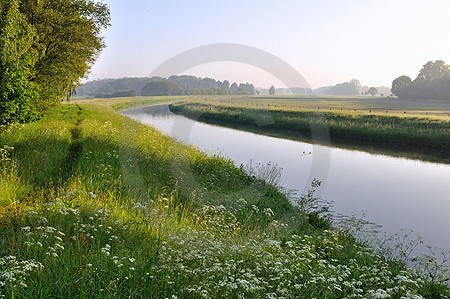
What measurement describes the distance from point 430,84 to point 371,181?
111 m

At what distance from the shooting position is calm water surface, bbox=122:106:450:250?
43.0 feet

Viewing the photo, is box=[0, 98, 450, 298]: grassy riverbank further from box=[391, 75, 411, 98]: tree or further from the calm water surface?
box=[391, 75, 411, 98]: tree

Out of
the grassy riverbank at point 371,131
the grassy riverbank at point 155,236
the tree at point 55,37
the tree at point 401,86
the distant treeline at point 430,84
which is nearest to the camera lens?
the grassy riverbank at point 155,236

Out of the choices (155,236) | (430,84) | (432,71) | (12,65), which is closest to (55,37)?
(12,65)

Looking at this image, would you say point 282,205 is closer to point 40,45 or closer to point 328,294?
point 328,294

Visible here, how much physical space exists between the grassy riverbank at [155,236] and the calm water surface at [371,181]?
3.65 meters

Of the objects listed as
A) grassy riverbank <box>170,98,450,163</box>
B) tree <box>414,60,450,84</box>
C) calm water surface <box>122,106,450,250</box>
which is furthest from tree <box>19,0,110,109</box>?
tree <box>414,60,450,84</box>

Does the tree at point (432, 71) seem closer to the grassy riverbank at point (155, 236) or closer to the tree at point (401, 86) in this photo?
the tree at point (401, 86)

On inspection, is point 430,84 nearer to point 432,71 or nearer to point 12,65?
point 432,71

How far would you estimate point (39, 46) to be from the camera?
21.2m

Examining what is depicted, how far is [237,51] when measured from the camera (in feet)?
76.3

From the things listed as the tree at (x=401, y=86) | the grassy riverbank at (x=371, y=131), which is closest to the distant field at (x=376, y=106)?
the grassy riverbank at (x=371, y=131)

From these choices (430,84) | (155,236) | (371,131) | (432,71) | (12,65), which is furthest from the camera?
(432,71)

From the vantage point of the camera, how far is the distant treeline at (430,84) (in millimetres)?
100750
